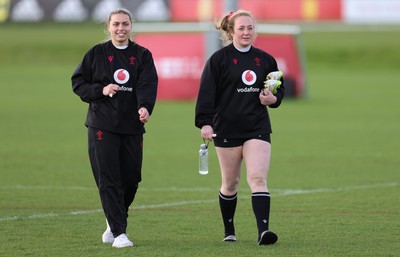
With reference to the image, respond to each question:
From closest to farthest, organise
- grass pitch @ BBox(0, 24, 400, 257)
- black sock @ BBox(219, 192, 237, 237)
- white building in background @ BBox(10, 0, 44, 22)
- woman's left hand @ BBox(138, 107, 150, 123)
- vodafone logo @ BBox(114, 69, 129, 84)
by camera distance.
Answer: woman's left hand @ BBox(138, 107, 150, 123) < vodafone logo @ BBox(114, 69, 129, 84) < grass pitch @ BBox(0, 24, 400, 257) < black sock @ BBox(219, 192, 237, 237) < white building in background @ BBox(10, 0, 44, 22)

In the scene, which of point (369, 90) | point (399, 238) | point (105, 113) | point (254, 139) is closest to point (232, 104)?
point (254, 139)

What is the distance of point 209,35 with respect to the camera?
2927cm

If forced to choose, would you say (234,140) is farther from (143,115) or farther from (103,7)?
(103,7)

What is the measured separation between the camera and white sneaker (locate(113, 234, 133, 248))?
9.63 meters

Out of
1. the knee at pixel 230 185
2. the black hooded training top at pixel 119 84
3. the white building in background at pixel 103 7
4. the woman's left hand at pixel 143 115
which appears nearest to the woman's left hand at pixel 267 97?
the knee at pixel 230 185

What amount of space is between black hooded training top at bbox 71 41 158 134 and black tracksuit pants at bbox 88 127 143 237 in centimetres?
10

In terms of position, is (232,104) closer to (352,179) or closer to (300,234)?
(300,234)

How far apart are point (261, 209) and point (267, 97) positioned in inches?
39.8

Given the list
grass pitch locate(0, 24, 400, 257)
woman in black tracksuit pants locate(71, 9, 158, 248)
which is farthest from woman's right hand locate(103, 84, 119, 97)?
grass pitch locate(0, 24, 400, 257)

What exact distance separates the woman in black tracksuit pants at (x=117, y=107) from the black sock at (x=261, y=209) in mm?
1109

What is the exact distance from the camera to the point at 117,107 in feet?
31.9

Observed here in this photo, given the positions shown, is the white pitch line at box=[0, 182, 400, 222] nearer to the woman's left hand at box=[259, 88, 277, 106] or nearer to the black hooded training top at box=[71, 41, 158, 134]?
the black hooded training top at box=[71, 41, 158, 134]

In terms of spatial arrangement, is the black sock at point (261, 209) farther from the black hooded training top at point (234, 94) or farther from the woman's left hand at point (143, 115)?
the woman's left hand at point (143, 115)

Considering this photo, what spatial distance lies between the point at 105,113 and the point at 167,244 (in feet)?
4.33
